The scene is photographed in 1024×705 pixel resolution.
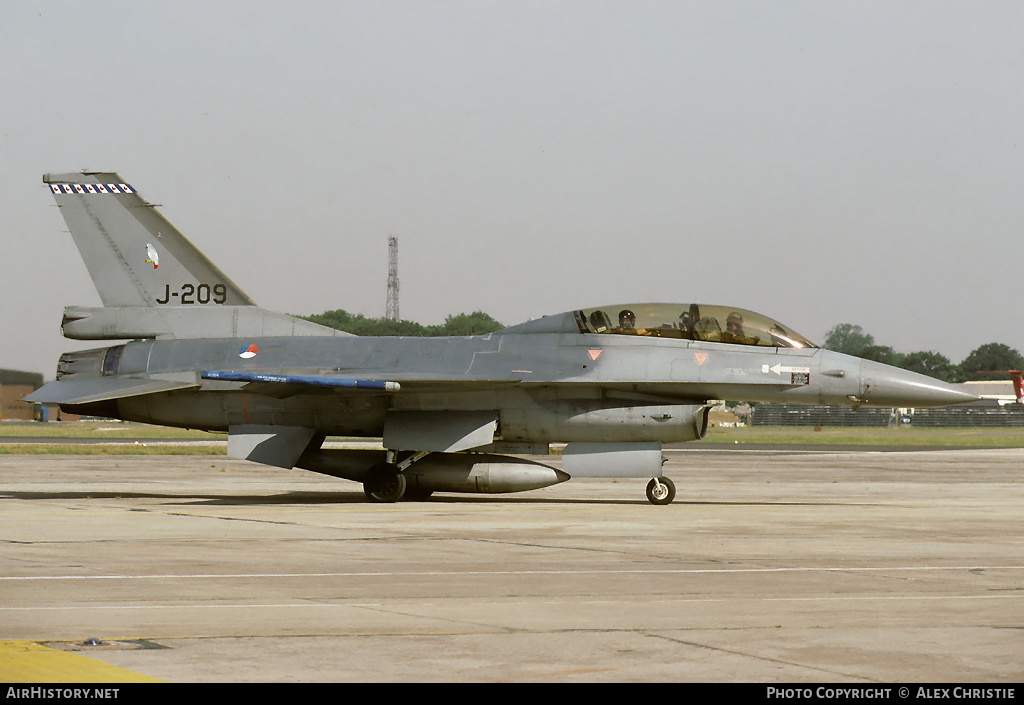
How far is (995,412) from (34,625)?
3895 inches

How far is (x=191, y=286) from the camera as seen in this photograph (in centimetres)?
2139

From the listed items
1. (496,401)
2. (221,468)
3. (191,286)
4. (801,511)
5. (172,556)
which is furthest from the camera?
(221,468)

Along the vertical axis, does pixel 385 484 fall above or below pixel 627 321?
below

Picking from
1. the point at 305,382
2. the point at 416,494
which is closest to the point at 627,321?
the point at 416,494

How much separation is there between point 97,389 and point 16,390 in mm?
71582

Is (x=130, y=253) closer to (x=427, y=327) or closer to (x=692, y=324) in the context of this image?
(x=692, y=324)

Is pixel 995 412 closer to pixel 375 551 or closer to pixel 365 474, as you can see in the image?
pixel 365 474

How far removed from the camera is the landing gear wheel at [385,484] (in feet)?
65.4

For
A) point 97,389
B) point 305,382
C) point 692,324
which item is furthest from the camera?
point 97,389

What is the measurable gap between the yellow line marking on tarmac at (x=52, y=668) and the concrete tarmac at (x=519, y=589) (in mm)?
53

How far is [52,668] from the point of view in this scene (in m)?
6.04

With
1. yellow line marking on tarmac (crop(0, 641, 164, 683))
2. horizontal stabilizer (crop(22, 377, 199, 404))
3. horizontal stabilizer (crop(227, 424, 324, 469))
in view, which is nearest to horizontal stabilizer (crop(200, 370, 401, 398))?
horizontal stabilizer (crop(227, 424, 324, 469))

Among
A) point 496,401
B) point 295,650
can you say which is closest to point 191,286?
point 496,401

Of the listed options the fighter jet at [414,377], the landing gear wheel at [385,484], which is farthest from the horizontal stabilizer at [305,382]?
the landing gear wheel at [385,484]
